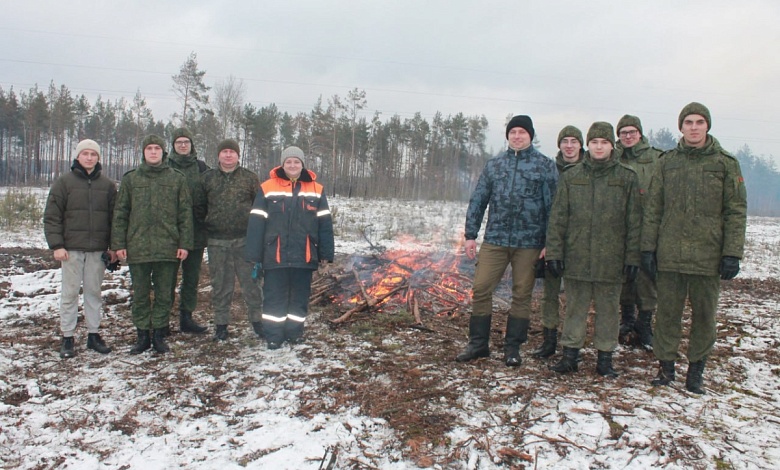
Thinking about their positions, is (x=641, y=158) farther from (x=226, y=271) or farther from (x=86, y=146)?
(x=86, y=146)

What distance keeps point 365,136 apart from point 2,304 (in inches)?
1641

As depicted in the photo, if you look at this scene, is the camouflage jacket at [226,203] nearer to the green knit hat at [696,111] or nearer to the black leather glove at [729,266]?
the green knit hat at [696,111]

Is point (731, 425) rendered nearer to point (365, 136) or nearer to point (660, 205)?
point (660, 205)

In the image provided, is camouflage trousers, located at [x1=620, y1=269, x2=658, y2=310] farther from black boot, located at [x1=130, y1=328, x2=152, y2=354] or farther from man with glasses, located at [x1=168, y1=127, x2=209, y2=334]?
black boot, located at [x1=130, y1=328, x2=152, y2=354]

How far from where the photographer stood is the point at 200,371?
14.2ft

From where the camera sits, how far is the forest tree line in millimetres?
41906

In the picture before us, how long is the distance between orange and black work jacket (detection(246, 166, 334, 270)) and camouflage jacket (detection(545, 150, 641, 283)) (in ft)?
8.80

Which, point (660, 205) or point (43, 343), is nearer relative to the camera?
point (660, 205)

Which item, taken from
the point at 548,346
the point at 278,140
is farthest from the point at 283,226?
the point at 278,140

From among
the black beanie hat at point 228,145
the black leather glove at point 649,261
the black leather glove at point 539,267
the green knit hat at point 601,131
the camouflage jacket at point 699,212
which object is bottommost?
the black leather glove at point 539,267

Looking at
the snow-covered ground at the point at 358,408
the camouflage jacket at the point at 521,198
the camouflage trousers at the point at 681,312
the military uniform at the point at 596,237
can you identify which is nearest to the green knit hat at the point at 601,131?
the military uniform at the point at 596,237

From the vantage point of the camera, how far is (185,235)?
496 centimetres

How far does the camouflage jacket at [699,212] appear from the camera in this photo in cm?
367

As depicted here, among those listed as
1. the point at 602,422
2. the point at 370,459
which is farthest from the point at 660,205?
the point at 370,459
